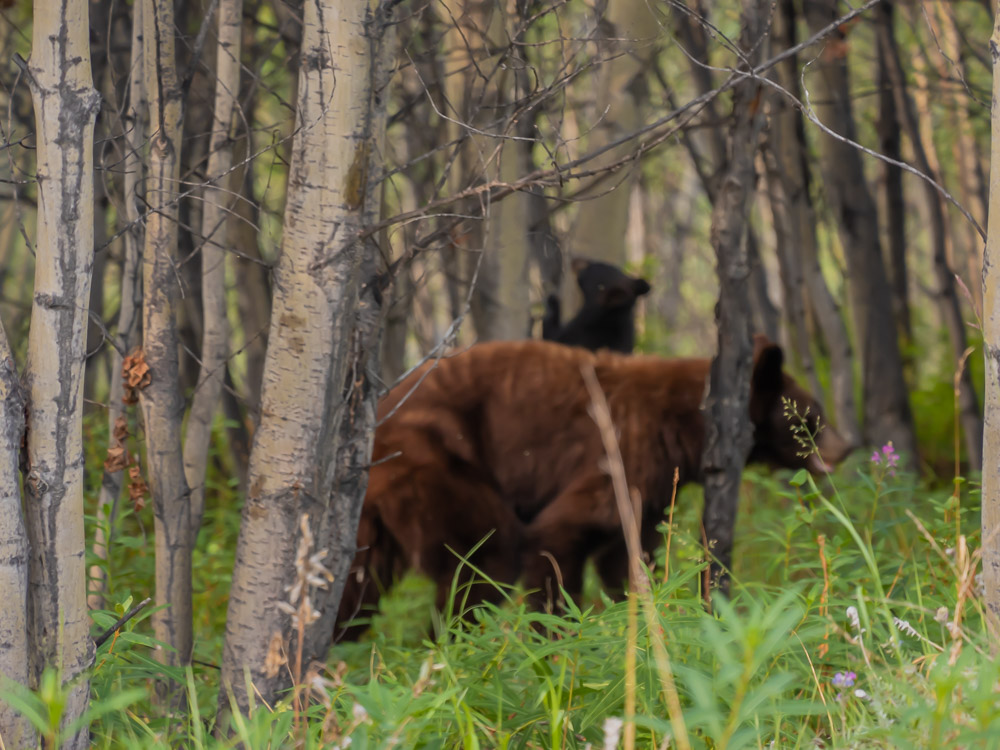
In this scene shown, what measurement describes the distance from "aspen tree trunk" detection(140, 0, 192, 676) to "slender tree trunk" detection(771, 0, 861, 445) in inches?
133

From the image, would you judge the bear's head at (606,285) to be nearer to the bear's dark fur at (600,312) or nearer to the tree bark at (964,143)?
the bear's dark fur at (600,312)

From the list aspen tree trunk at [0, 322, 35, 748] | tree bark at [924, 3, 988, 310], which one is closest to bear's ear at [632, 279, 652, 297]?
tree bark at [924, 3, 988, 310]

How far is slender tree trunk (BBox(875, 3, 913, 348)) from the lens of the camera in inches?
211

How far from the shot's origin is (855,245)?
5.18 meters

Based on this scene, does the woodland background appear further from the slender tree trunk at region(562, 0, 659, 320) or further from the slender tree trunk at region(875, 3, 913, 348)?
the slender tree trunk at region(875, 3, 913, 348)

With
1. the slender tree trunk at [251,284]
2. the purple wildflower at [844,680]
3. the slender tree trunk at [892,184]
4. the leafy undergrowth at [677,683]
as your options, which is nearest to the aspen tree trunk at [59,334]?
the leafy undergrowth at [677,683]

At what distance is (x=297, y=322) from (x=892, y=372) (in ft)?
13.4

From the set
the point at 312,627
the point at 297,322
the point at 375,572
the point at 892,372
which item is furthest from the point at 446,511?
the point at 892,372

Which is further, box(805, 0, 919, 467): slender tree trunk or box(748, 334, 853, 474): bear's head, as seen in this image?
box(805, 0, 919, 467): slender tree trunk

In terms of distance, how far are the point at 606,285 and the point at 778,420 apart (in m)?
1.08

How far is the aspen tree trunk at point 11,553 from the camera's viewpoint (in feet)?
5.40

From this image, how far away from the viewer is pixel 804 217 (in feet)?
17.5

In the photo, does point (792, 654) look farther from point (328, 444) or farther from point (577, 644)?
point (328, 444)

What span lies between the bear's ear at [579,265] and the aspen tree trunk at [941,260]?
1.88 meters
